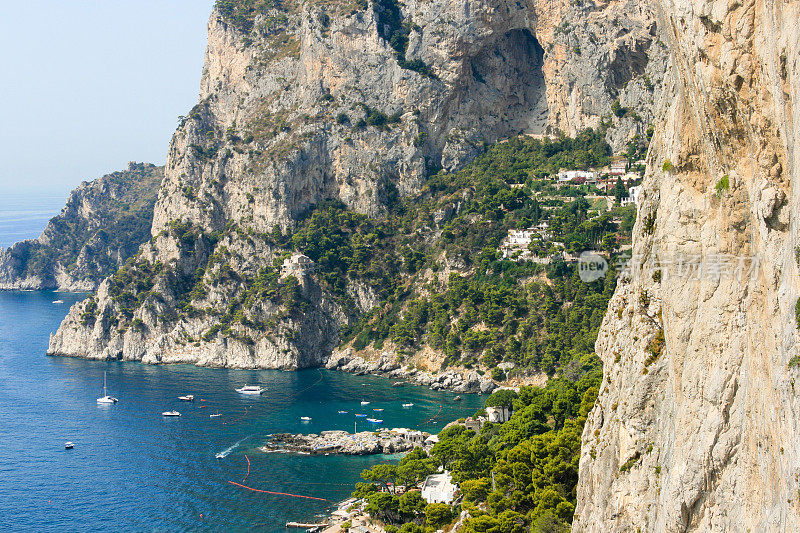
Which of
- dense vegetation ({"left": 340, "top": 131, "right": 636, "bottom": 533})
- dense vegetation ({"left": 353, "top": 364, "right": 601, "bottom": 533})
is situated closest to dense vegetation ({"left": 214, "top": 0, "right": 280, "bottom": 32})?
dense vegetation ({"left": 340, "top": 131, "right": 636, "bottom": 533})

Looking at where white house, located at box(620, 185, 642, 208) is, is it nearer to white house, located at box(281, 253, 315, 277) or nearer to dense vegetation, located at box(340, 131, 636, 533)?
dense vegetation, located at box(340, 131, 636, 533)

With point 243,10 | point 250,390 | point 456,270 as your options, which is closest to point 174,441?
point 250,390

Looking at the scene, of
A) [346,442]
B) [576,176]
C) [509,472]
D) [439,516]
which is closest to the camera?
[509,472]

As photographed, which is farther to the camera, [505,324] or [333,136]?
[333,136]

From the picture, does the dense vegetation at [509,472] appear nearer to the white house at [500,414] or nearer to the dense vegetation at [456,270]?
the white house at [500,414]

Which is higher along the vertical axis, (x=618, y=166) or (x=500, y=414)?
(x=618, y=166)

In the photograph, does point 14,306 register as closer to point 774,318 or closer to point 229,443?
point 229,443

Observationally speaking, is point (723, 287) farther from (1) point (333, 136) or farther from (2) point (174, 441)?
(1) point (333, 136)

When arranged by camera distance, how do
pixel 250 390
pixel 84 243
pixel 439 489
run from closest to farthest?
pixel 439 489, pixel 250 390, pixel 84 243
